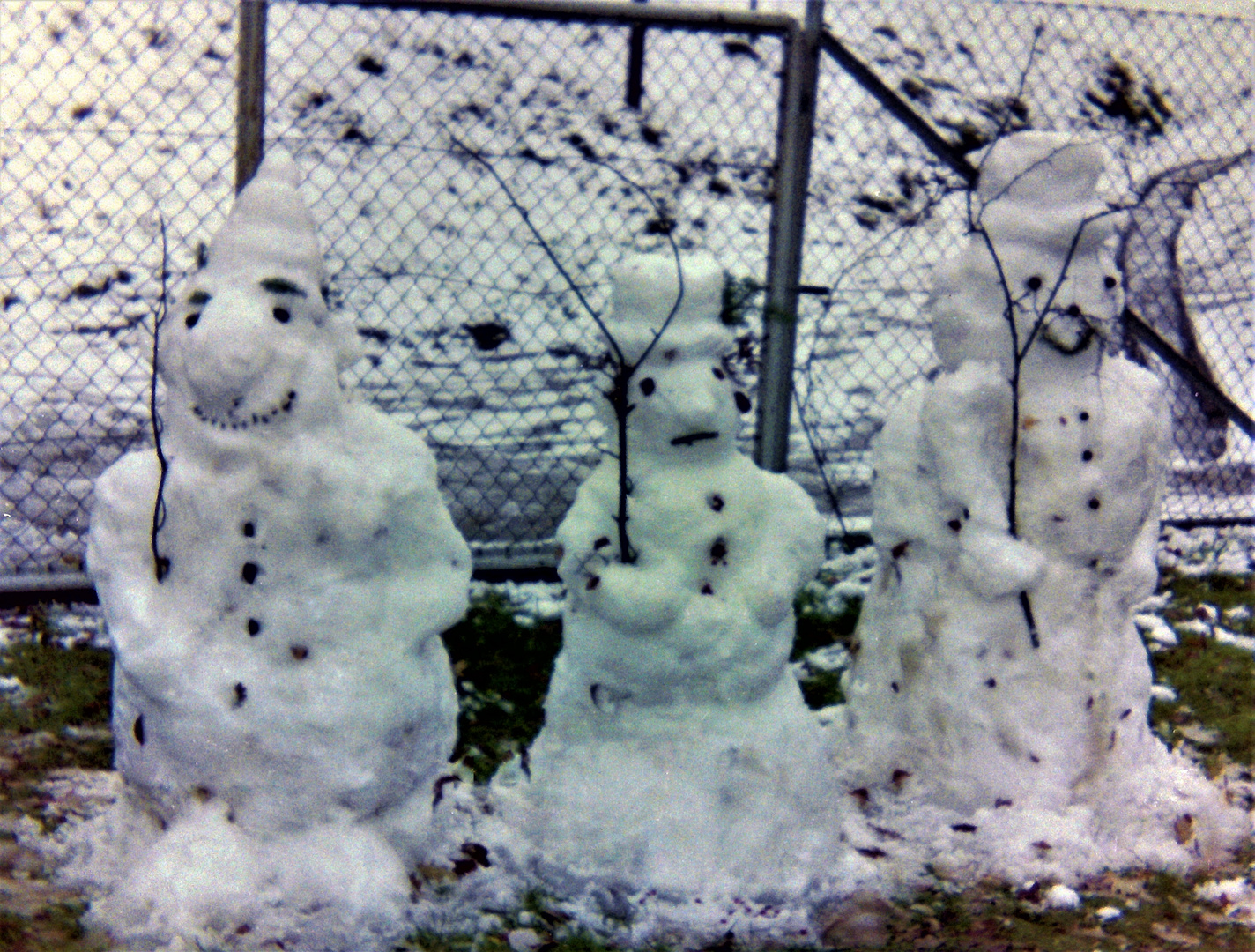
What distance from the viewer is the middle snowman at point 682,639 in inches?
106

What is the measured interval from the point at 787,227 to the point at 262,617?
7.43 ft

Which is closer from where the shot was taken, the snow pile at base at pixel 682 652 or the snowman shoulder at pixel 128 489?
the snowman shoulder at pixel 128 489

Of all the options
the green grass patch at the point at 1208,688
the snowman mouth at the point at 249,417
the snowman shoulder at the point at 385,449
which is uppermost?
the snowman mouth at the point at 249,417

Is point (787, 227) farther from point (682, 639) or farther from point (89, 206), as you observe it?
point (89, 206)

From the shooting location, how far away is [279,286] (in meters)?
2.46

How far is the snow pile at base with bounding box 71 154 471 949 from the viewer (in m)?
2.45

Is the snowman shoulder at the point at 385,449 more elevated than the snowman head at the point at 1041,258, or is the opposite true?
the snowman head at the point at 1041,258

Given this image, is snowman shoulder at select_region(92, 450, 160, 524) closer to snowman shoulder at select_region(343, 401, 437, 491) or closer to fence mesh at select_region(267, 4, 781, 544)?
snowman shoulder at select_region(343, 401, 437, 491)

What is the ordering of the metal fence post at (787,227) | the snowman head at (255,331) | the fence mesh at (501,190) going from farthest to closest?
1. the fence mesh at (501,190)
2. the metal fence post at (787,227)
3. the snowman head at (255,331)

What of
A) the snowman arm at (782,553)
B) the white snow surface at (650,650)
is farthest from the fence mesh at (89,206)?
the snowman arm at (782,553)

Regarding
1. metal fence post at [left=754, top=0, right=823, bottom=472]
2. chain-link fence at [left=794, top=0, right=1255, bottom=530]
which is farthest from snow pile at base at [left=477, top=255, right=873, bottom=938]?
chain-link fence at [left=794, top=0, right=1255, bottom=530]

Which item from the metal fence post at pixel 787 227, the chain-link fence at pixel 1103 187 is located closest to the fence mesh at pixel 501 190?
the chain-link fence at pixel 1103 187

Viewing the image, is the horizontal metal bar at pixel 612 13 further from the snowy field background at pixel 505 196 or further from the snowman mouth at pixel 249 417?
the snowman mouth at pixel 249 417

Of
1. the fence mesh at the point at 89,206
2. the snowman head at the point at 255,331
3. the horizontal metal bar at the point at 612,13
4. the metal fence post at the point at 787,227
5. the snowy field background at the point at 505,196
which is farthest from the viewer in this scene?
the snowy field background at the point at 505,196
